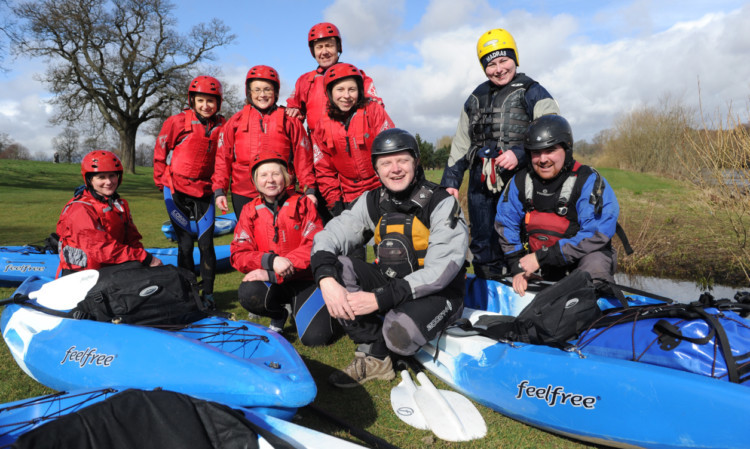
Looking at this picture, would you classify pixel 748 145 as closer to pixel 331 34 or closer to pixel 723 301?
pixel 723 301

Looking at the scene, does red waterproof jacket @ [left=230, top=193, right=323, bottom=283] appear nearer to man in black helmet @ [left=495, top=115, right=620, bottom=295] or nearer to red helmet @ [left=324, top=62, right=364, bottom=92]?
red helmet @ [left=324, top=62, right=364, bottom=92]

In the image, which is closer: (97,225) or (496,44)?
(97,225)

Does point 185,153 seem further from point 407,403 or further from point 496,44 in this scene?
point 407,403

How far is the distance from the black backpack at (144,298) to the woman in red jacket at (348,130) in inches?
65.1

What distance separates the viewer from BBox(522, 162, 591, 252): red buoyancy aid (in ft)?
12.0

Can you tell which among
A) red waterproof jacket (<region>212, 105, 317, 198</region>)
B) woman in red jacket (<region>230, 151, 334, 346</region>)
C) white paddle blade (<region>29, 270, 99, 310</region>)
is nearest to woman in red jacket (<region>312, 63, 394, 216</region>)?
red waterproof jacket (<region>212, 105, 317, 198</region>)

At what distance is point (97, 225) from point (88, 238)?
0.15 m

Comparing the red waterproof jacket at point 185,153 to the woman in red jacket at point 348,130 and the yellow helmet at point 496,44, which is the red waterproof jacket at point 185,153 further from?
the yellow helmet at point 496,44

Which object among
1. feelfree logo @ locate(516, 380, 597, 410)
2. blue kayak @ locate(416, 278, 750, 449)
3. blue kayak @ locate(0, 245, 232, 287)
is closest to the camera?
blue kayak @ locate(416, 278, 750, 449)

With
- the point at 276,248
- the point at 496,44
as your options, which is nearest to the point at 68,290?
the point at 276,248

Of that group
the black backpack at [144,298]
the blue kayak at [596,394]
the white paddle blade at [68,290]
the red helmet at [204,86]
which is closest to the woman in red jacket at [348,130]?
the red helmet at [204,86]

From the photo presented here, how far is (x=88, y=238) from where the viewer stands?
3863 millimetres

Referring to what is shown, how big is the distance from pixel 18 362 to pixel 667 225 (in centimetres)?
1115

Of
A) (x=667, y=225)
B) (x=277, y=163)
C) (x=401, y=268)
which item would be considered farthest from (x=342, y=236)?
(x=667, y=225)
